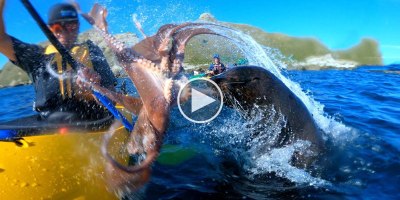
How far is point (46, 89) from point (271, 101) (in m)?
2.92

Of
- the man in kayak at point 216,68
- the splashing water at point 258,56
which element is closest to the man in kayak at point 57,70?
the splashing water at point 258,56

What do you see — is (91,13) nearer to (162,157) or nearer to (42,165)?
(42,165)

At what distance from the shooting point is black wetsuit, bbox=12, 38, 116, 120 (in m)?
4.07

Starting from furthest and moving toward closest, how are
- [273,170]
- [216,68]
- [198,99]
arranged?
[216,68], [273,170], [198,99]

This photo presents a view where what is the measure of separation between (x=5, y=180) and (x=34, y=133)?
18.8 inches

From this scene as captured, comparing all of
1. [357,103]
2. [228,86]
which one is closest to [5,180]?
[228,86]

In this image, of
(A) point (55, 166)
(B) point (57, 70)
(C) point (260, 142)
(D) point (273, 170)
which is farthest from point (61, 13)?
(D) point (273, 170)

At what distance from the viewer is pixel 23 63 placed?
4.31 m

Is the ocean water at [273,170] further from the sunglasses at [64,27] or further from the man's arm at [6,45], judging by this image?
the man's arm at [6,45]

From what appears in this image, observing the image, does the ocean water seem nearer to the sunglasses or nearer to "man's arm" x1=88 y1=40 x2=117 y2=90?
"man's arm" x1=88 y1=40 x2=117 y2=90

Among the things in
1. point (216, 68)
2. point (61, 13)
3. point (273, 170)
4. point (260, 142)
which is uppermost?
point (216, 68)

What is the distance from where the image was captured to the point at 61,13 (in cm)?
382

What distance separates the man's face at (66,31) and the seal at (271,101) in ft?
6.13

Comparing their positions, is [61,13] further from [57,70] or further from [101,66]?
[101,66]
